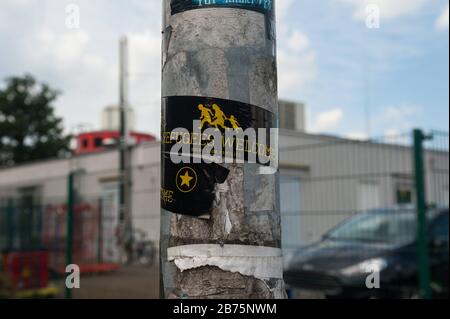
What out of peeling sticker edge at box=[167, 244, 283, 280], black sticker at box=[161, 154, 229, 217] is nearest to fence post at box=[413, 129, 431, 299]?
peeling sticker edge at box=[167, 244, 283, 280]

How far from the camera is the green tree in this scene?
47.8 m

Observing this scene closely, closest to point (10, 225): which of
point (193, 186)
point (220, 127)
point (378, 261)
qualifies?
point (378, 261)

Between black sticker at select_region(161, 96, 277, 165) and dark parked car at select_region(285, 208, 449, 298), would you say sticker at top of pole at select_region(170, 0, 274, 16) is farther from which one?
dark parked car at select_region(285, 208, 449, 298)

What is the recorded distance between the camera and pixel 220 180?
8.39ft

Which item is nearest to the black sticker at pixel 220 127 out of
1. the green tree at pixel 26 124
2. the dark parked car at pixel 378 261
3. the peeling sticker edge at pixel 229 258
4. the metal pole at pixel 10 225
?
the peeling sticker edge at pixel 229 258

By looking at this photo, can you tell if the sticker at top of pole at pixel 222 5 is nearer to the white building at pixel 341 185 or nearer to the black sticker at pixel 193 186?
the black sticker at pixel 193 186

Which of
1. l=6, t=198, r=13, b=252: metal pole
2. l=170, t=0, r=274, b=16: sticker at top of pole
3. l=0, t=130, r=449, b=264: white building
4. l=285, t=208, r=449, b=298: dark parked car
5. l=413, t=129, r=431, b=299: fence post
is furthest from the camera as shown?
l=6, t=198, r=13, b=252: metal pole

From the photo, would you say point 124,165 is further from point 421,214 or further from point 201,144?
point 201,144

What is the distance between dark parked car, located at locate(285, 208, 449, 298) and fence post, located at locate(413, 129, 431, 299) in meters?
0.38

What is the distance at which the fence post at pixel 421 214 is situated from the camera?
7688 millimetres

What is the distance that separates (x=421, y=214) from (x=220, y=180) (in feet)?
19.0

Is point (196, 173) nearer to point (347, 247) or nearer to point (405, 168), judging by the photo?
point (347, 247)

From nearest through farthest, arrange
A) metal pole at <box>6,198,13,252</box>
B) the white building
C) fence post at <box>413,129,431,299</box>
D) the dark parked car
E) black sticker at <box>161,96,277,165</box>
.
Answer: black sticker at <box>161,96,277,165</box>
fence post at <box>413,129,431,299</box>
the dark parked car
the white building
metal pole at <box>6,198,13,252</box>
